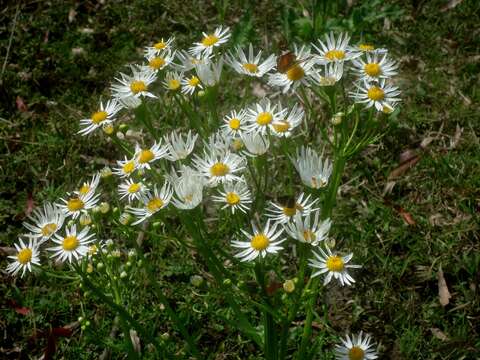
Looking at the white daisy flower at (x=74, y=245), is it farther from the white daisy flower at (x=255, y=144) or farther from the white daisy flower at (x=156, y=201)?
the white daisy flower at (x=255, y=144)

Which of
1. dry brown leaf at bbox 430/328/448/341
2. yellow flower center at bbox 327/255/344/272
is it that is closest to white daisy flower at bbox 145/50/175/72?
yellow flower center at bbox 327/255/344/272

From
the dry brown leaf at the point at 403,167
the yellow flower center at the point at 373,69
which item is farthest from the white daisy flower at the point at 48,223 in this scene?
the dry brown leaf at the point at 403,167

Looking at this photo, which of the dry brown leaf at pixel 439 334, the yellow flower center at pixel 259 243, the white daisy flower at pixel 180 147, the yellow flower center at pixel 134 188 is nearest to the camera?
the yellow flower center at pixel 259 243

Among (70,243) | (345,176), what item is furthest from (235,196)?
(345,176)

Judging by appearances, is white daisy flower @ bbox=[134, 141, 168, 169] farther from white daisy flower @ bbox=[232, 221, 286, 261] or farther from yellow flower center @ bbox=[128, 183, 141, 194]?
white daisy flower @ bbox=[232, 221, 286, 261]

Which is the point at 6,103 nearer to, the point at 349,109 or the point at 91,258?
the point at 91,258

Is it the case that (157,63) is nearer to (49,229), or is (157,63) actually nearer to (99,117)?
(99,117)


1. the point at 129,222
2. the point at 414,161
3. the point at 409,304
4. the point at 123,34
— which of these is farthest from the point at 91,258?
the point at 123,34
